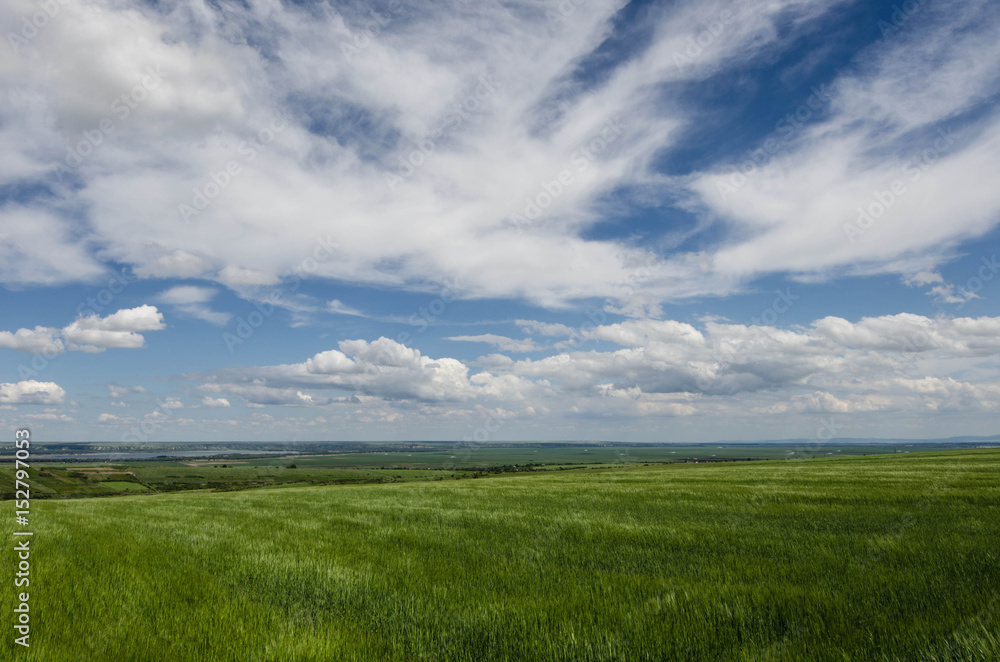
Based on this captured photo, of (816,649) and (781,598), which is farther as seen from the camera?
(781,598)

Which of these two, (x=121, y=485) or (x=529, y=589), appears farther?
(x=121, y=485)

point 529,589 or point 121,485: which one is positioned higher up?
point 529,589

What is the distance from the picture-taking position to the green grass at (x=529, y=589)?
230 inches

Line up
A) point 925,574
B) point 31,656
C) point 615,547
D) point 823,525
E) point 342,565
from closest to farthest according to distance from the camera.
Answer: point 31,656 < point 925,574 < point 342,565 < point 615,547 < point 823,525

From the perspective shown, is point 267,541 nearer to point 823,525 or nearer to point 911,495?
point 823,525

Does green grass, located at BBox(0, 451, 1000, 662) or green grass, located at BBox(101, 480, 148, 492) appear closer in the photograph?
green grass, located at BBox(0, 451, 1000, 662)

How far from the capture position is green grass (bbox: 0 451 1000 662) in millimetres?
5844

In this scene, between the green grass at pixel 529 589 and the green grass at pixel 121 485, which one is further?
the green grass at pixel 121 485

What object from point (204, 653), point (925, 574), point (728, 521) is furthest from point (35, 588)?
point (728, 521)

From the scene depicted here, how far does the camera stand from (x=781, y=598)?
741 centimetres

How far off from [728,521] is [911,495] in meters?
11.4

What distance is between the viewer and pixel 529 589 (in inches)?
340

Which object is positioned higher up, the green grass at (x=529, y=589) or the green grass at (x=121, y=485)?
the green grass at (x=529, y=589)

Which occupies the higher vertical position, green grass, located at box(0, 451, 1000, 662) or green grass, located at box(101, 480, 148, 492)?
green grass, located at box(0, 451, 1000, 662)
